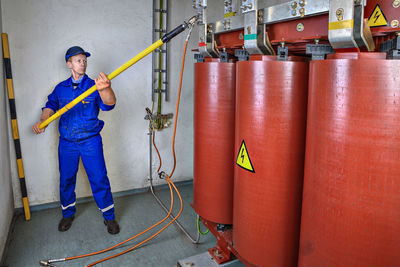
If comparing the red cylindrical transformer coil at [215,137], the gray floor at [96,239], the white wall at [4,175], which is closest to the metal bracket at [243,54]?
the red cylindrical transformer coil at [215,137]

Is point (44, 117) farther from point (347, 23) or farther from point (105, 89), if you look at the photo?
point (347, 23)

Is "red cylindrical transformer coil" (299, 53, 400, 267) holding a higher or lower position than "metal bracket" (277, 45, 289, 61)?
lower

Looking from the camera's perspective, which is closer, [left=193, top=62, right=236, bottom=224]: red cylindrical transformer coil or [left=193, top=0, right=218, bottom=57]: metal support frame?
[left=193, top=62, right=236, bottom=224]: red cylindrical transformer coil

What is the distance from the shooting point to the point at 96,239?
2367 millimetres

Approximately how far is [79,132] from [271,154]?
1.72 meters

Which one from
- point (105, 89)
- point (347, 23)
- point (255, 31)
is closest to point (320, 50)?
point (347, 23)

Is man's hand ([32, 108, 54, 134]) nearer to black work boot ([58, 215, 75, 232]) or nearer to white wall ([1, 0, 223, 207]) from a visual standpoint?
white wall ([1, 0, 223, 207])

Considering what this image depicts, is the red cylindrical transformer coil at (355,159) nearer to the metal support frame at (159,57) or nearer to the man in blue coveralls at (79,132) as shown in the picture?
the man in blue coveralls at (79,132)

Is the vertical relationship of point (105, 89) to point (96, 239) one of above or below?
above

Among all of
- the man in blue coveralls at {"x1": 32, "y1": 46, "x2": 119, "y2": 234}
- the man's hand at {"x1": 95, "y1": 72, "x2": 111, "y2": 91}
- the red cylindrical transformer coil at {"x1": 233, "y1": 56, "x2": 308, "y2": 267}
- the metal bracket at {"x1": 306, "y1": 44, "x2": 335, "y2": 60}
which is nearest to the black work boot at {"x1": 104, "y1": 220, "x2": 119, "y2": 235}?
the man in blue coveralls at {"x1": 32, "y1": 46, "x2": 119, "y2": 234}

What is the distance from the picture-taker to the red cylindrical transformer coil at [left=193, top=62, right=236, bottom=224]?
1572 mm

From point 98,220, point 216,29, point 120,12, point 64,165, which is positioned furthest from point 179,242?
point 120,12

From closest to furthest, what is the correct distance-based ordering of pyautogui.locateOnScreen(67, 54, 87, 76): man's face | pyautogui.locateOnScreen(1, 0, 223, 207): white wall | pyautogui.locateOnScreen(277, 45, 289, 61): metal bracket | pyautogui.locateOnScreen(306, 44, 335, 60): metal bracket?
pyautogui.locateOnScreen(306, 44, 335, 60): metal bracket < pyautogui.locateOnScreen(277, 45, 289, 61): metal bracket < pyautogui.locateOnScreen(67, 54, 87, 76): man's face < pyautogui.locateOnScreen(1, 0, 223, 207): white wall

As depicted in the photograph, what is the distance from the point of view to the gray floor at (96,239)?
2115 millimetres
